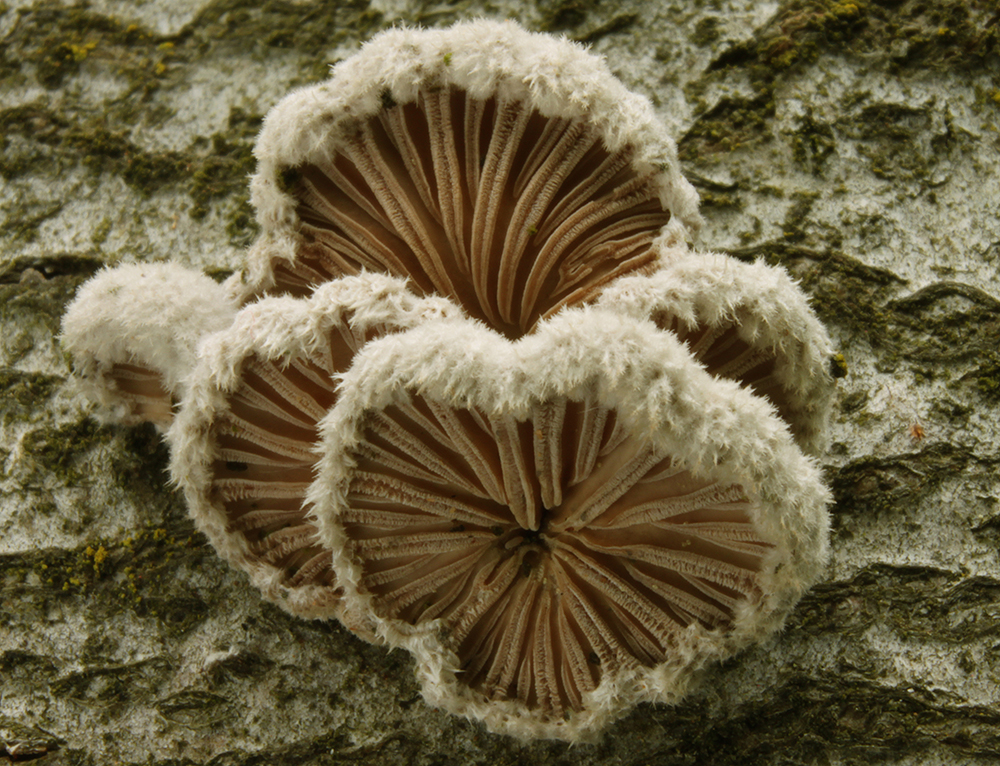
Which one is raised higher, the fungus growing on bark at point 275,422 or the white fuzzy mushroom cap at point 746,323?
the white fuzzy mushroom cap at point 746,323

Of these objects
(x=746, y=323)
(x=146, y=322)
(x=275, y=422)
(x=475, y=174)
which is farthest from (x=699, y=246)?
(x=146, y=322)

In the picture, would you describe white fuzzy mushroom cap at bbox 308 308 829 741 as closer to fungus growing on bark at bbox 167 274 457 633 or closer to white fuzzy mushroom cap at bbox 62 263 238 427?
fungus growing on bark at bbox 167 274 457 633

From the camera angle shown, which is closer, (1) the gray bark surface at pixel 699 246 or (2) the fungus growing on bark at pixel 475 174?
(2) the fungus growing on bark at pixel 475 174

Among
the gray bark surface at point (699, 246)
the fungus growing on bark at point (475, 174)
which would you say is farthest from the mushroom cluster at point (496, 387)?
the gray bark surface at point (699, 246)

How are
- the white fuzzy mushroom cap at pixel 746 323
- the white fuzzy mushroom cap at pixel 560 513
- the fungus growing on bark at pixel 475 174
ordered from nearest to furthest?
the white fuzzy mushroom cap at pixel 560 513 → the white fuzzy mushroom cap at pixel 746 323 → the fungus growing on bark at pixel 475 174

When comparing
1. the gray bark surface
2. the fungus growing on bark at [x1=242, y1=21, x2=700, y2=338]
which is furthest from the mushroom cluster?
the gray bark surface

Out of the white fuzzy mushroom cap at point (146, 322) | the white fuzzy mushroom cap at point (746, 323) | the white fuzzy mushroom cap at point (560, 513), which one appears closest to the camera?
the white fuzzy mushroom cap at point (560, 513)

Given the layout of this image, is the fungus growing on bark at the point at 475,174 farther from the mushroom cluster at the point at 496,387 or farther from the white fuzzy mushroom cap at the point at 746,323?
the white fuzzy mushroom cap at the point at 746,323
